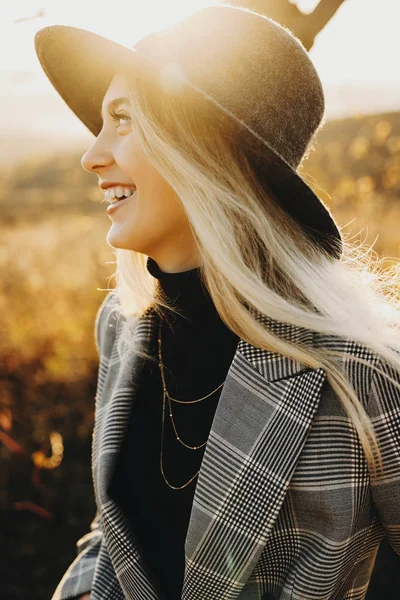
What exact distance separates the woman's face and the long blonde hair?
0.16 ft

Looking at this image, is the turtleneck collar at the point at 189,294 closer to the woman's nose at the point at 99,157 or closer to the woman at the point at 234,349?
the woman at the point at 234,349

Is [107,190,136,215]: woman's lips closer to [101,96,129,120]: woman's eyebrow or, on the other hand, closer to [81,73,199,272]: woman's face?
[81,73,199,272]: woman's face

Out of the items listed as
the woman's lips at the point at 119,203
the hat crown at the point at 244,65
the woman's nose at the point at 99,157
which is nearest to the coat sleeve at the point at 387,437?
the hat crown at the point at 244,65

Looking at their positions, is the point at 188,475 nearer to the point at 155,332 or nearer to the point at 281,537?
the point at 281,537

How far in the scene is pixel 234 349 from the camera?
175cm

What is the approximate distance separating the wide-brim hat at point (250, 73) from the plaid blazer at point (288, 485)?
0.45 metres

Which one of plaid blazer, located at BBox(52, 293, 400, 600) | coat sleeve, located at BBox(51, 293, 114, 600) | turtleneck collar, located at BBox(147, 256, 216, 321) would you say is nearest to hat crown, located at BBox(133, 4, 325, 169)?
turtleneck collar, located at BBox(147, 256, 216, 321)

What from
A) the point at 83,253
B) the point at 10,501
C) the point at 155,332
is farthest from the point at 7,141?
the point at 155,332

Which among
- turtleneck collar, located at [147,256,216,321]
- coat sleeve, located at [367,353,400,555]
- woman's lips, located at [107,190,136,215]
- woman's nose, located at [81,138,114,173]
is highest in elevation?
coat sleeve, located at [367,353,400,555]

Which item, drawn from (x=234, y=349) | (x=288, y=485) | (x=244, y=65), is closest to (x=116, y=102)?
(x=244, y=65)

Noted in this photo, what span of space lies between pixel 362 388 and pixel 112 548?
943 mm

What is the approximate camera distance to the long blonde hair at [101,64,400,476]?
157 centimetres

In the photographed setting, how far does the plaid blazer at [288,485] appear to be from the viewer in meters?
1.44

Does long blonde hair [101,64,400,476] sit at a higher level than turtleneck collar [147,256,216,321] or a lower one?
higher
